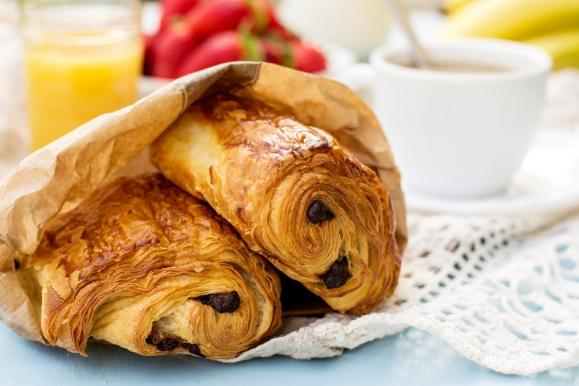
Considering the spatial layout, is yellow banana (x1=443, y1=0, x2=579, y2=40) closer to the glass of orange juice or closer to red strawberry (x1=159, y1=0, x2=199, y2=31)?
red strawberry (x1=159, y1=0, x2=199, y2=31)

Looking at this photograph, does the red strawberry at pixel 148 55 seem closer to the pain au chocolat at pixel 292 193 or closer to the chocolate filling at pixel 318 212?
the pain au chocolat at pixel 292 193

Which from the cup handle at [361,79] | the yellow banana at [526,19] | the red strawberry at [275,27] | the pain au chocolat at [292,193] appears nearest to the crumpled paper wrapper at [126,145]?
the pain au chocolat at [292,193]

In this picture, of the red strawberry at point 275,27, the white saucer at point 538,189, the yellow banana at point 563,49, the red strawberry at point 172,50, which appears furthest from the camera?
the yellow banana at point 563,49

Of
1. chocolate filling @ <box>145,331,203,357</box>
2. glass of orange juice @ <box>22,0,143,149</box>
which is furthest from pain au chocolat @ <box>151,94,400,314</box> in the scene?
glass of orange juice @ <box>22,0,143,149</box>

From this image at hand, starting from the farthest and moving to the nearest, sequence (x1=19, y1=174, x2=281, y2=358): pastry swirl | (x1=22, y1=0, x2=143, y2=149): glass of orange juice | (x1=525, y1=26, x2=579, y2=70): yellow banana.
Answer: (x1=525, y1=26, x2=579, y2=70): yellow banana, (x1=22, y1=0, x2=143, y2=149): glass of orange juice, (x1=19, y1=174, x2=281, y2=358): pastry swirl

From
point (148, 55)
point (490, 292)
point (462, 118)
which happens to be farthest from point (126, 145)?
point (148, 55)

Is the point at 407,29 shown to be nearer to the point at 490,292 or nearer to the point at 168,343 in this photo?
the point at 490,292

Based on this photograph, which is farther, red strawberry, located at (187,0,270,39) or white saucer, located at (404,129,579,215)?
red strawberry, located at (187,0,270,39)
